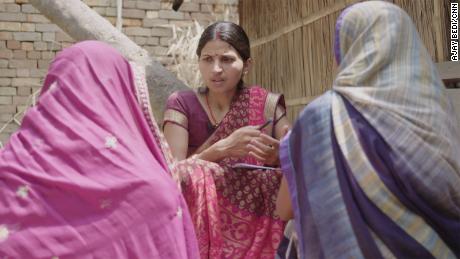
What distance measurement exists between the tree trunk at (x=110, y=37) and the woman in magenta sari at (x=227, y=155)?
1.03 meters

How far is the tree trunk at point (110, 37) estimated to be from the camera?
3.96 meters

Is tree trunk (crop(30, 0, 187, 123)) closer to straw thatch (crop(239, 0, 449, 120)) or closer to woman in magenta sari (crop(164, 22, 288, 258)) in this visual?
straw thatch (crop(239, 0, 449, 120))

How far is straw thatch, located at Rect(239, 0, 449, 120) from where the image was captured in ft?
11.9

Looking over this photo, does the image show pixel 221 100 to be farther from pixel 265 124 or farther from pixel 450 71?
pixel 450 71

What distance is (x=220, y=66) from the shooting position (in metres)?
2.90

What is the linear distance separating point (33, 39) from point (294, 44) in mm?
4051

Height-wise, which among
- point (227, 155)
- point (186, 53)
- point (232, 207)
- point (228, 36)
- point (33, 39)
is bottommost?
point (232, 207)

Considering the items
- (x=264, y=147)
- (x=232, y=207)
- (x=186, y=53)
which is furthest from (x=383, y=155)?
(x=186, y=53)

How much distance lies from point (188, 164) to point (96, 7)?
517cm

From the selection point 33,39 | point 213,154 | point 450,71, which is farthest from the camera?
point 33,39

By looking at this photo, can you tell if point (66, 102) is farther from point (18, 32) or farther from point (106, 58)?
point (18, 32)

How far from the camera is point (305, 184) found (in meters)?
1.89

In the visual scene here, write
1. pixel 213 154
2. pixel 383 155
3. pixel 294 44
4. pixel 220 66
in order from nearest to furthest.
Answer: pixel 383 155 < pixel 213 154 < pixel 220 66 < pixel 294 44

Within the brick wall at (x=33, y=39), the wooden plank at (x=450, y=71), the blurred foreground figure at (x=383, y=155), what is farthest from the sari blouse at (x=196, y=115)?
the brick wall at (x=33, y=39)
